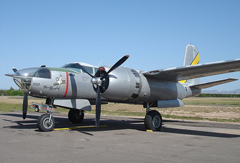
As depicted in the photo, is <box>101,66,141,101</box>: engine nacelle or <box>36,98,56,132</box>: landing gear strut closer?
<box>101,66,141,101</box>: engine nacelle

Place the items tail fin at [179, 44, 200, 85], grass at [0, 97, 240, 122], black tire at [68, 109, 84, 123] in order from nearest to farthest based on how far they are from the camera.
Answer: black tire at [68, 109, 84, 123] < tail fin at [179, 44, 200, 85] < grass at [0, 97, 240, 122]

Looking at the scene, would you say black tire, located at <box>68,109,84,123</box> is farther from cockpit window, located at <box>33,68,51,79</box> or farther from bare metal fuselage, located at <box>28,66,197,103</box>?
cockpit window, located at <box>33,68,51,79</box>

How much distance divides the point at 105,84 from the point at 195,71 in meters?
4.98

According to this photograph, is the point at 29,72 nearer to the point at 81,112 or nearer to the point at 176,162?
the point at 81,112

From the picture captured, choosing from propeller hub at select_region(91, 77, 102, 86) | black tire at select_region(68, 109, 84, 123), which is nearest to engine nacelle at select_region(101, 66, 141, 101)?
propeller hub at select_region(91, 77, 102, 86)

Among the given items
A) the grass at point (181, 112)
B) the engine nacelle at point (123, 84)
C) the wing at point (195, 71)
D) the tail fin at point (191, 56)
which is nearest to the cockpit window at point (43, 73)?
the engine nacelle at point (123, 84)

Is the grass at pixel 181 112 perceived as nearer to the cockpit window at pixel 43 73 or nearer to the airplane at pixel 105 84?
the airplane at pixel 105 84

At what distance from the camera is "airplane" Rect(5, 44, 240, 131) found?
1122cm

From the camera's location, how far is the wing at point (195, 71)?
11.2m

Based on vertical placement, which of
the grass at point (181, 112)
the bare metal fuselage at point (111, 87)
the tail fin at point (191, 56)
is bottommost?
the grass at point (181, 112)

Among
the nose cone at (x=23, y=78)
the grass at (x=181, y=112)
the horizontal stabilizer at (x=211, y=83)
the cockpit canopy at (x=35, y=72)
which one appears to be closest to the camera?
the nose cone at (x=23, y=78)

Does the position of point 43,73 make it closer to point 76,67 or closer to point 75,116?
point 76,67

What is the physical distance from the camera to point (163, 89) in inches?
535

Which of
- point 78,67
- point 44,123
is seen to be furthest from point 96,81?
point 44,123
